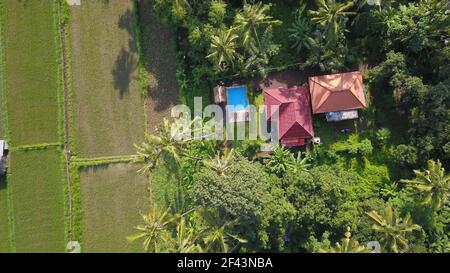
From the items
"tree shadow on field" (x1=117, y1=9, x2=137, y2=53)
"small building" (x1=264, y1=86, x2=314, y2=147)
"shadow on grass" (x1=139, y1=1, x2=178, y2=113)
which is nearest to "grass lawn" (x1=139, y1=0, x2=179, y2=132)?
"shadow on grass" (x1=139, y1=1, x2=178, y2=113)

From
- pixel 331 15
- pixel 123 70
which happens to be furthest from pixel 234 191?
pixel 123 70

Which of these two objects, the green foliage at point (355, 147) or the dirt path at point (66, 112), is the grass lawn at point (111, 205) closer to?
the dirt path at point (66, 112)

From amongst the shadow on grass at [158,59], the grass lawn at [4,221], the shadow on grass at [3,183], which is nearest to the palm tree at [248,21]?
the shadow on grass at [158,59]

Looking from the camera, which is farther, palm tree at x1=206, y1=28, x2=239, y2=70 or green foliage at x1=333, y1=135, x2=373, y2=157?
green foliage at x1=333, y1=135, x2=373, y2=157

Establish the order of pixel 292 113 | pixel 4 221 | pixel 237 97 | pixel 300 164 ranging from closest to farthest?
pixel 300 164, pixel 292 113, pixel 237 97, pixel 4 221

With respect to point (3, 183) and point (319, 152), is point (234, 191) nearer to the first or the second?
point (319, 152)

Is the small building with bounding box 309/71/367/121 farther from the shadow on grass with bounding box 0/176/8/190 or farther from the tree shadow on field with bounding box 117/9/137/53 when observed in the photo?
the shadow on grass with bounding box 0/176/8/190
